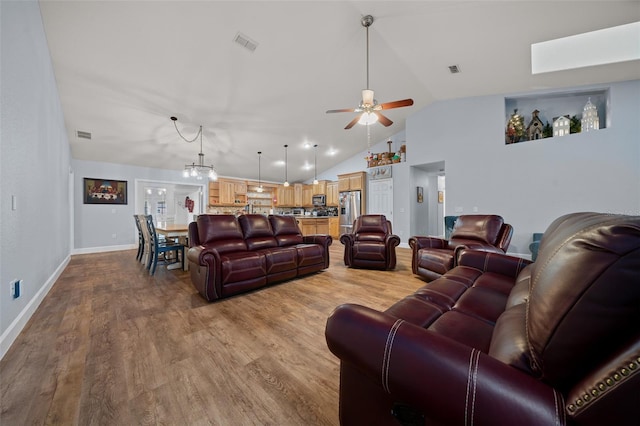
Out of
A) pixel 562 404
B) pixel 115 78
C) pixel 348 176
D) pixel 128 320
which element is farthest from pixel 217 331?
pixel 348 176

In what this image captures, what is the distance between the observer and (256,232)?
365cm

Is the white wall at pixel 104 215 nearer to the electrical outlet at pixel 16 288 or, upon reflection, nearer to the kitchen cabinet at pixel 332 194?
the electrical outlet at pixel 16 288

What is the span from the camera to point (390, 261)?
3945 millimetres

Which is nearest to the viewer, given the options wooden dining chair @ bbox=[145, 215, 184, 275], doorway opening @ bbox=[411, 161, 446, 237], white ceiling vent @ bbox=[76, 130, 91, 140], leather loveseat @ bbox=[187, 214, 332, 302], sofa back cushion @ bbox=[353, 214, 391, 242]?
leather loveseat @ bbox=[187, 214, 332, 302]

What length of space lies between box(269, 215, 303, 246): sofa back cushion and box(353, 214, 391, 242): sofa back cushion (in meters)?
1.19

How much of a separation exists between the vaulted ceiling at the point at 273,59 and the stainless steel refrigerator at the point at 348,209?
2727mm

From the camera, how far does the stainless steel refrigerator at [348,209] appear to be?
7.59 meters

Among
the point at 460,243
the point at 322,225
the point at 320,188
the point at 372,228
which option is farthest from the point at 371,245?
the point at 320,188

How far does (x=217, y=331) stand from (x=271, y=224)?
2.14 m

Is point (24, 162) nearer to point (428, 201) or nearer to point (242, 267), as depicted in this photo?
point (242, 267)

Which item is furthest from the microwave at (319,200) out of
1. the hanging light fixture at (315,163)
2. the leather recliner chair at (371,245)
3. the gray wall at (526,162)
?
the leather recliner chair at (371,245)

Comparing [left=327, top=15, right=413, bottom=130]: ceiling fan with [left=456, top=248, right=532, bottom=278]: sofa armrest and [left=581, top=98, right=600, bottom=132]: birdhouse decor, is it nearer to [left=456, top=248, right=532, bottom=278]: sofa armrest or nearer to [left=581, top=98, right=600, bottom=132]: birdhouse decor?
[left=456, top=248, right=532, bottom=278]: sofa armrest

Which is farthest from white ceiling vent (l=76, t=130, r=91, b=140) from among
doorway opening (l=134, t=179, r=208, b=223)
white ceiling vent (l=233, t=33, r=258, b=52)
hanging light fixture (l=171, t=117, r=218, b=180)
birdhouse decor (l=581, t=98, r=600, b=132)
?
birdhouse decor (l=581, t=98, r=600, b=132)

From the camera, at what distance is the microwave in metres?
8.85
